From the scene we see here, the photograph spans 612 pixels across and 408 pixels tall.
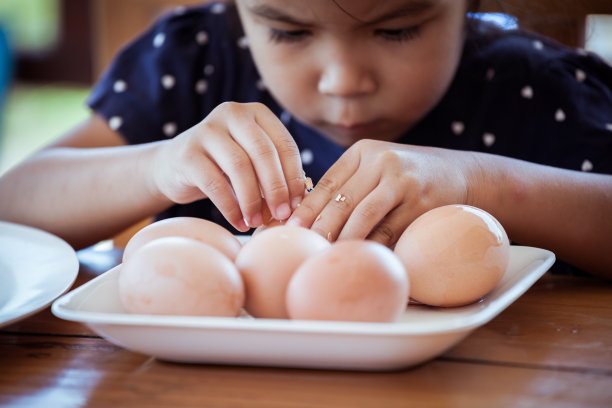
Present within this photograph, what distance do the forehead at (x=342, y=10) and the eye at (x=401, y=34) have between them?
0.03 m

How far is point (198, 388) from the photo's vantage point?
400 millimetres

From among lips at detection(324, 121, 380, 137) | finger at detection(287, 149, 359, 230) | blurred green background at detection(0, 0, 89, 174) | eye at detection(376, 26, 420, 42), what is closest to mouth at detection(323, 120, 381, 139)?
lips at detection(324, 121, 380, 137)

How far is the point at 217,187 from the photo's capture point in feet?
2.05

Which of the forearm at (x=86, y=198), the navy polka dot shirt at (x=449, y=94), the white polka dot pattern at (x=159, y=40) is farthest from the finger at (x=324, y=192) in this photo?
the white polka dot pattern at (x=159, y=40)

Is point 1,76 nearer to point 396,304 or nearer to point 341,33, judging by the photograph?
point 341,33

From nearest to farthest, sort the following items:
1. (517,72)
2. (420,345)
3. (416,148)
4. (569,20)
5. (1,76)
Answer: (420,345) → (416,148) → (569,20) → (517,72) → (1,76)

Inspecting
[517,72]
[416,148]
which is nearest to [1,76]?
[517,72]

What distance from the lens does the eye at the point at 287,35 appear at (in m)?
0.80

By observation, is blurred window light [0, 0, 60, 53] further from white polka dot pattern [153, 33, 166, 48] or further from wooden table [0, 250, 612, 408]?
wooden table [0, 250, 612, 408]

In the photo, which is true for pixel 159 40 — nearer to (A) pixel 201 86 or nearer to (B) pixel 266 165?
(A) pixel 201 86

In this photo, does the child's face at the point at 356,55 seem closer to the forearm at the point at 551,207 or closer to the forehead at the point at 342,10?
the forehead at the point at 342,10

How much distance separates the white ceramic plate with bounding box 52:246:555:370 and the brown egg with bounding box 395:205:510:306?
2.2 inches

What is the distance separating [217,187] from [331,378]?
0.27 meters

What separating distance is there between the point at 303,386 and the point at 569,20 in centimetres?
77
